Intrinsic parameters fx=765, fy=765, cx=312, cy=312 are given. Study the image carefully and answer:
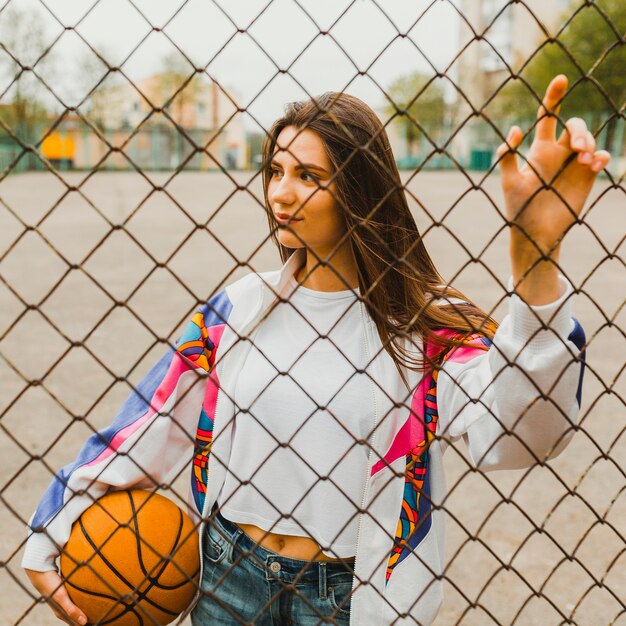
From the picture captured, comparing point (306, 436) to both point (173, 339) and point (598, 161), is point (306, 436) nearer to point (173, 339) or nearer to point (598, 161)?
point (598, 161)

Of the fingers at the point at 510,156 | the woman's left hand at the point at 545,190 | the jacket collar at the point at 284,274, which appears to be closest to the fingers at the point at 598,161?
the woman's left hand at the point at 545,190

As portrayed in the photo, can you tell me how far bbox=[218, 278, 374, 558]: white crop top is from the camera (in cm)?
171

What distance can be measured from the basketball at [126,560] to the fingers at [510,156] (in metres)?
0.97

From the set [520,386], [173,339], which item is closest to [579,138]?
[520,386]

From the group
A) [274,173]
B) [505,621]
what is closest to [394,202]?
[274,173]

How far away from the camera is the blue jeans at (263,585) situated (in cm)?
171

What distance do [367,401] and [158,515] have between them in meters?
0.53

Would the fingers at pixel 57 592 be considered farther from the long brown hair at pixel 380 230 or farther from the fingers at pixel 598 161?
the fingers at pixel 598 161

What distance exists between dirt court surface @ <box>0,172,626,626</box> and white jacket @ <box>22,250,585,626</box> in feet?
0.27

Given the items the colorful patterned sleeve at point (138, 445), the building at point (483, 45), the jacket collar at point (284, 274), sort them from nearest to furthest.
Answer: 1. the colorful patterned sleeve at point (138, 445)
2. the jacket collar at point (284, 274)
3. the building at point (483, 45)

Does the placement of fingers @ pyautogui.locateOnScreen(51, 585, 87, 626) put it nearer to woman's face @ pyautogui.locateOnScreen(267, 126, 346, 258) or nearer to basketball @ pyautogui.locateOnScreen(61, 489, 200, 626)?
basketball @ pyautogui.locateOnScreen(61, 489, 200, 626)

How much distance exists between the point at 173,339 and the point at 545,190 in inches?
186

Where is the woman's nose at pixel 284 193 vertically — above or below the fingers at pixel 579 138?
above

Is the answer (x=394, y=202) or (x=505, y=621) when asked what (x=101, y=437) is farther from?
(x=505, y=621)
